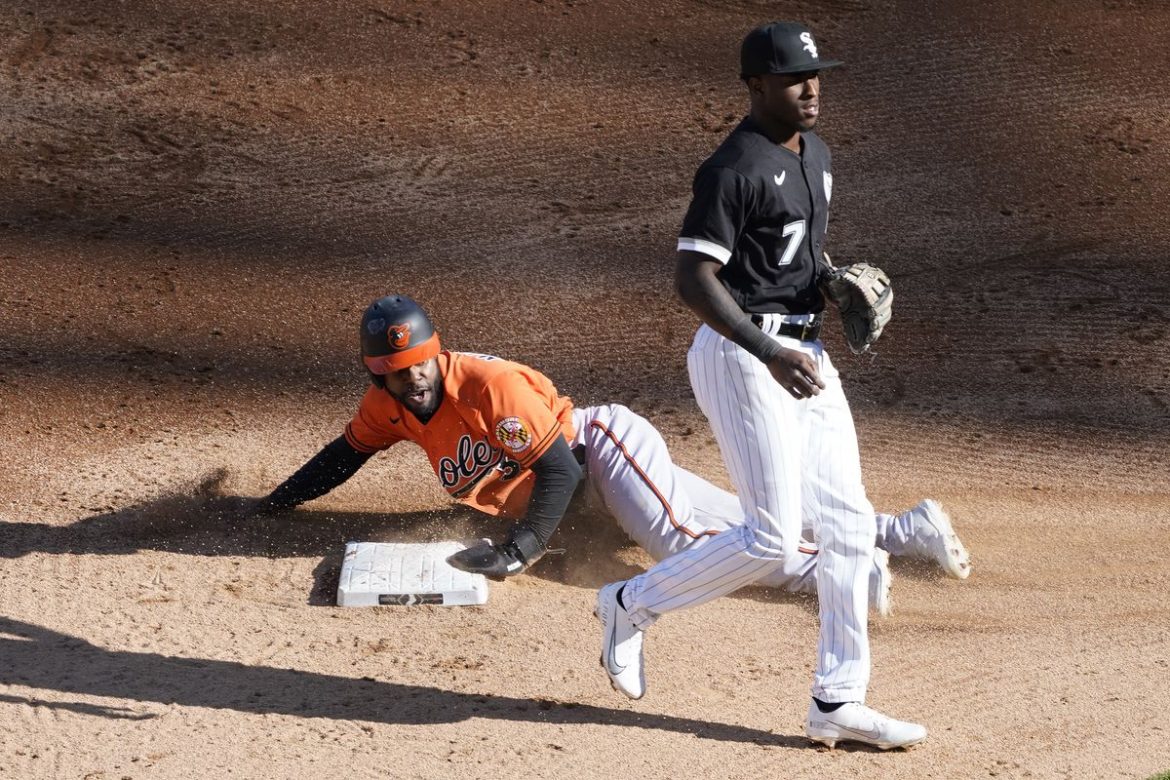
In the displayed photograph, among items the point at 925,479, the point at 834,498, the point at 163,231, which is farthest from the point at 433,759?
the point at 163,231

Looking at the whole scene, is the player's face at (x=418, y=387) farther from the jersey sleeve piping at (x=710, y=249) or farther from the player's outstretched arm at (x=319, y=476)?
the jersey sleeve piping at (x=710, y=249)

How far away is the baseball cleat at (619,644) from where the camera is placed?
3756 mm

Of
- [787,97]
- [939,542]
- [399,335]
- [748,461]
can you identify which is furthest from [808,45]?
[939,542]

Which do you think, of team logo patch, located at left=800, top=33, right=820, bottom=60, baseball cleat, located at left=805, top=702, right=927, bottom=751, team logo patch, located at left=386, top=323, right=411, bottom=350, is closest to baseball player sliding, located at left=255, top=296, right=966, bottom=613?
team logo patch, located at left=386, top=323, right=411, bottom=350

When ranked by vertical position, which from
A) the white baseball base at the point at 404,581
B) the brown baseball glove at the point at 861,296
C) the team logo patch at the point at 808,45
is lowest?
the white baseball base at the point at 404,581

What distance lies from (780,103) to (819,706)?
1.57 meters

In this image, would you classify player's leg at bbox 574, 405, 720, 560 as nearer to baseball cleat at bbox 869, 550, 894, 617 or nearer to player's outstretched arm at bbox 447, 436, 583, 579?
player's outstretched arm at bbox 447, 436, 583, 579

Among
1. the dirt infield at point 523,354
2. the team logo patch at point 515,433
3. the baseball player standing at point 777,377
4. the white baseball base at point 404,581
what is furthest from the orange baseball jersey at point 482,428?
the baseball player standing at point 777,377

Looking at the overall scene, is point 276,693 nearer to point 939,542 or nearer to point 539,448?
point 539,448

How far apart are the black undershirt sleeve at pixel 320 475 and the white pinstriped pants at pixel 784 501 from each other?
1.53 meters

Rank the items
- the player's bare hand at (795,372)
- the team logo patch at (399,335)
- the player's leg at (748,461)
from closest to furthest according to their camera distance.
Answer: the player's bare hand at (795,372) < the player's leg at (748,461) < the team logo patch at (399,335)

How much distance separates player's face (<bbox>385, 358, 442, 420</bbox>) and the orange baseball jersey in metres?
0.04

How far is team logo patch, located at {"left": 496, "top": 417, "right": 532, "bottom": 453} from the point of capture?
444 cm

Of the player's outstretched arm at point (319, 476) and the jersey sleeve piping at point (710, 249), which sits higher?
the jersey sleeve piping at point (710, 249)
